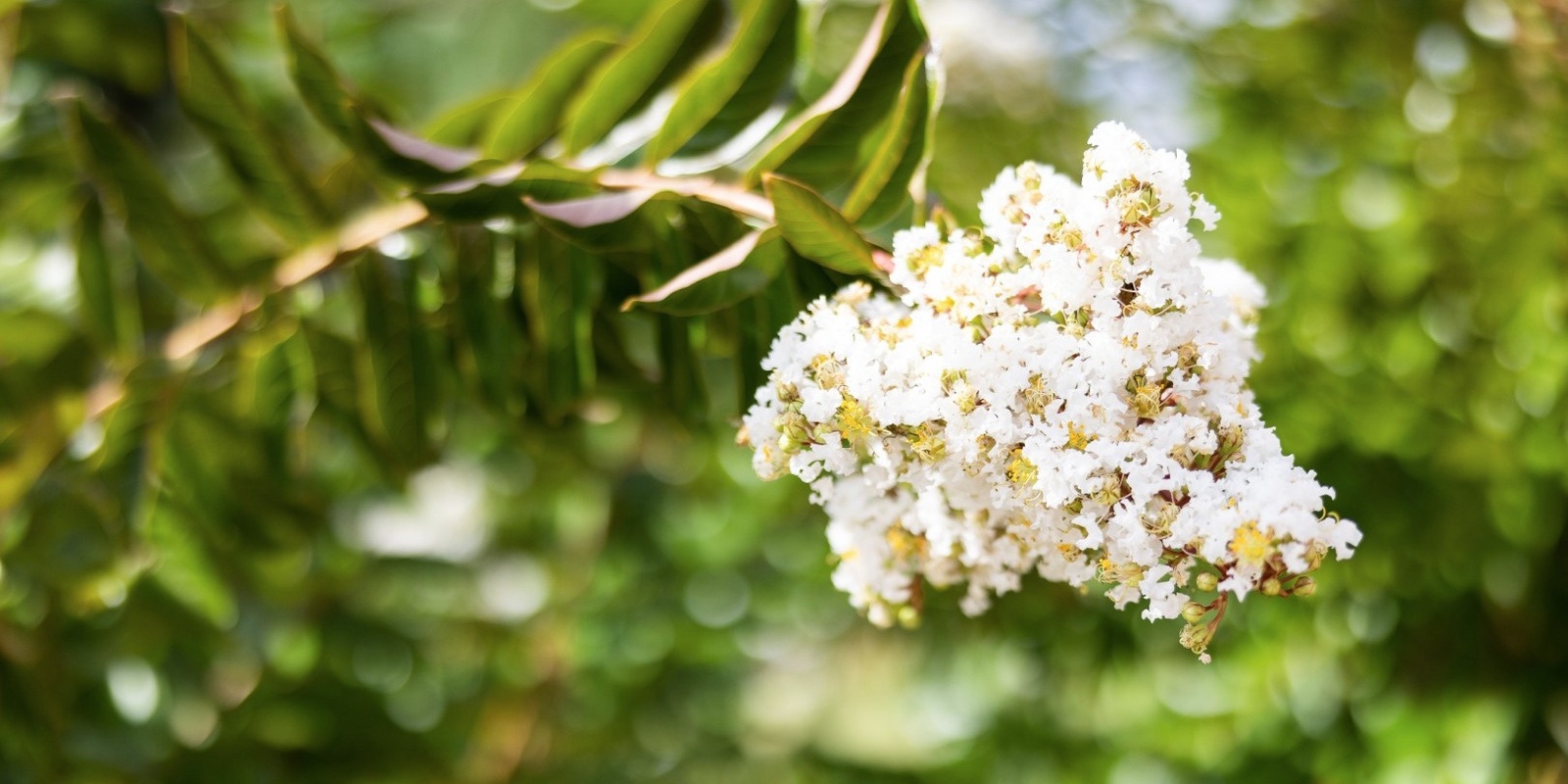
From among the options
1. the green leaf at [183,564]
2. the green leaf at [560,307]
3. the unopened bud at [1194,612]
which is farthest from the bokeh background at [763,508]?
the unopened bud at [1194,612]

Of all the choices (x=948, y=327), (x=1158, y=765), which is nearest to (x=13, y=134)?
(x=948, y=327)

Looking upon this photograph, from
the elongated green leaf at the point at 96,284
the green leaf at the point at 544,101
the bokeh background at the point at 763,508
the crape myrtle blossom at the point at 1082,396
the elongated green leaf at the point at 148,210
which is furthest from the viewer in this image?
the bokeh background at the point at 763,508

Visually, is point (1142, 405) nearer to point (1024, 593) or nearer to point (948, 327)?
point (948, 327)

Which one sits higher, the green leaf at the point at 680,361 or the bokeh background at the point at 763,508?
the green leaf at the point at 680,361

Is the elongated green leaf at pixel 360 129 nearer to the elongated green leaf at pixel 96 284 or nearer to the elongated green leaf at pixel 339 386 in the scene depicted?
the elongated green leaf at pixel 339 386

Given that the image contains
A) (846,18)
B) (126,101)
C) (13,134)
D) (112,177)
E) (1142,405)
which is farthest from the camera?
(126,101)

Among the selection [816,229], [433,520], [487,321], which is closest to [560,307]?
[487,321]
